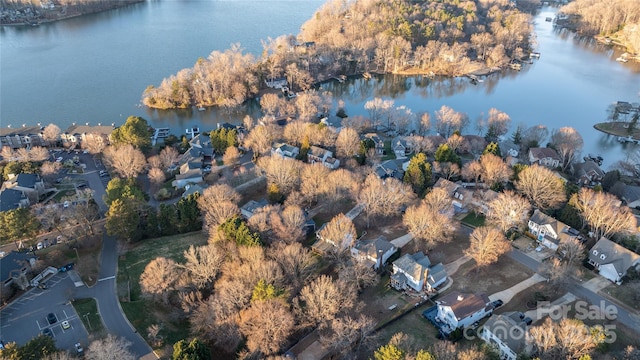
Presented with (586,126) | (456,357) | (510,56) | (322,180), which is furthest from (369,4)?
(456,357)

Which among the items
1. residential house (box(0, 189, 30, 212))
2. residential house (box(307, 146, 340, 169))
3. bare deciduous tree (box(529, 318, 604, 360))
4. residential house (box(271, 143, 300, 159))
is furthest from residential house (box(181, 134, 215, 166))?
bare deciduous tree (box(529, 318, 604, 360))

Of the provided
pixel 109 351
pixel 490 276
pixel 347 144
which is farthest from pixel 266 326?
pixel 347 144

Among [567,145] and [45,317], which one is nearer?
[45,317]

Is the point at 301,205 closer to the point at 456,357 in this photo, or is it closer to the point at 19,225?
the point at 456,357

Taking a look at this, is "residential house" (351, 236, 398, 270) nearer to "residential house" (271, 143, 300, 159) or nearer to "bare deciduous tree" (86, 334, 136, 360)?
"bare deciduous tree" (86, 334, 136, 360)

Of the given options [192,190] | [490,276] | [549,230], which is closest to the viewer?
[490,276]

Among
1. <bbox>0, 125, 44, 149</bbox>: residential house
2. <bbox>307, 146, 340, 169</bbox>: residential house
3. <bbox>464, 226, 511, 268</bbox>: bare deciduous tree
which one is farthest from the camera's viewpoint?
<bbox>0, 125, 44, 149</bbox>: residential house

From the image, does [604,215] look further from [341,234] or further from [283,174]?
[283,174]
